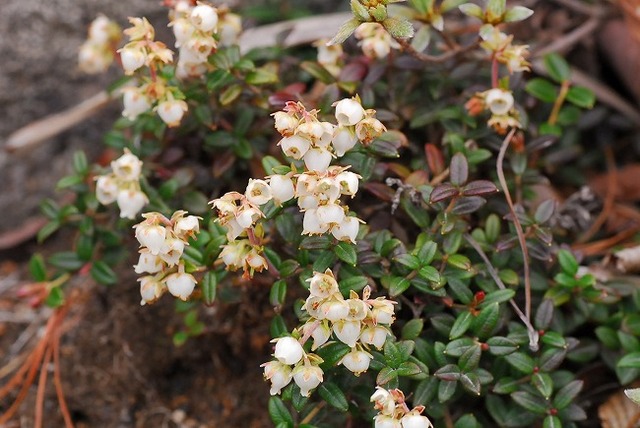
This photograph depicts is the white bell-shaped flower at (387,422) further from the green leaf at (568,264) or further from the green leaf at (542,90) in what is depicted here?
the green leaf at (542,90)

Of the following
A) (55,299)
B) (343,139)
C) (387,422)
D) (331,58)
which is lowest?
(55,299)

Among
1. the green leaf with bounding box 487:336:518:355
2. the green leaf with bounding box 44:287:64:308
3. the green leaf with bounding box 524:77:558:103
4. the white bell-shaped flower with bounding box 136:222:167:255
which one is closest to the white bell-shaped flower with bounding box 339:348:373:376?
the green leaf with bounding box 487:336:518:355

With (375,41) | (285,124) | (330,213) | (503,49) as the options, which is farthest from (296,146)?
(503,49)

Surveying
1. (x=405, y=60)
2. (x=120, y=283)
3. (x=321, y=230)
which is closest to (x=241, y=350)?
(x=120, y=283)

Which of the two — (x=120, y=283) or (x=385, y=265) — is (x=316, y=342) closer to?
(x=385, y=265)

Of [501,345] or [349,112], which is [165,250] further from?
[501,345]

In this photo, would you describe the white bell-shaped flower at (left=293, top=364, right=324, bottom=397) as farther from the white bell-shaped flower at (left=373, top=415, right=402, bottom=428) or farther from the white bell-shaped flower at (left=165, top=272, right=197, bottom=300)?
the white bell-shaped flower at (left=165, top=272, right=197, bottom=300)
